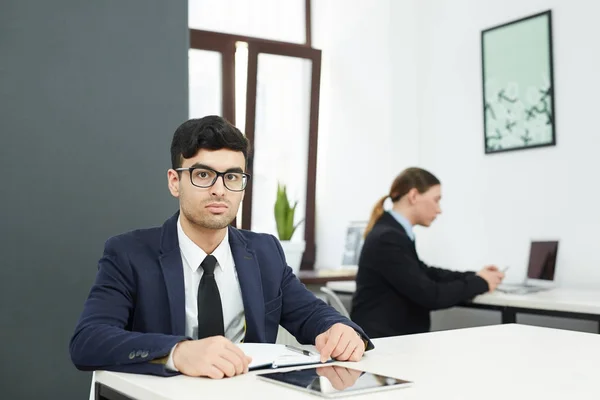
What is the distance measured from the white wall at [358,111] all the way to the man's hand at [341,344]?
3.09 meters

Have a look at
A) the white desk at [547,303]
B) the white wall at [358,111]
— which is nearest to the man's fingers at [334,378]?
the white desk at [547,303]

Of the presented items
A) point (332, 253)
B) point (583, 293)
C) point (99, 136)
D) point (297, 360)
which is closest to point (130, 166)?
point (99, 136)

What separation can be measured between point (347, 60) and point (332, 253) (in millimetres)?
1382

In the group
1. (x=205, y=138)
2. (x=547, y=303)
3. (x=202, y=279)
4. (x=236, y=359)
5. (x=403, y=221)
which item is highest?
(x=205, y=138)

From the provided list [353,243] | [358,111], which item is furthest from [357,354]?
[358,111]

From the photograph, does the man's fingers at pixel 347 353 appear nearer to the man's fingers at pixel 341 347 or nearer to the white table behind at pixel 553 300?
the man's fingers at pixel 341 347

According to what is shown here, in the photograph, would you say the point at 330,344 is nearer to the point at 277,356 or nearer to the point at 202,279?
the point at 277,356

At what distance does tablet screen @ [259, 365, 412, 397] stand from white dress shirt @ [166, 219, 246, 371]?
46cm

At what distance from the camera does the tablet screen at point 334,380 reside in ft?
4.46

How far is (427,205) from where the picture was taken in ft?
12.1

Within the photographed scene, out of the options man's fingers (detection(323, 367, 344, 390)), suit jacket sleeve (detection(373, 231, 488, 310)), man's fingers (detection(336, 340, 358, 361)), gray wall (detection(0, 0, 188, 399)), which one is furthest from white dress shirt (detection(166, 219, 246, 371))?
suit jacket sleeve (detection(373, 231, 488, 310))

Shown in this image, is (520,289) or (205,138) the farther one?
(520,289)

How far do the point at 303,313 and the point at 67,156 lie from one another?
1.16m

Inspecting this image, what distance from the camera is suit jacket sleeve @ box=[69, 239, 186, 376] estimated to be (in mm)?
1575
